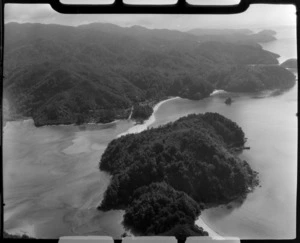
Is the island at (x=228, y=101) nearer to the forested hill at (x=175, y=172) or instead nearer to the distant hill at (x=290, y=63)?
the forested hill at (x=175, y=172)

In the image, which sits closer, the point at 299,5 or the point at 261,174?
the point at 299,5

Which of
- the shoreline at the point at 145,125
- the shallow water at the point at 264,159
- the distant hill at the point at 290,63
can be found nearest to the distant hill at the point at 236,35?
the distant hill at the point at 290,63

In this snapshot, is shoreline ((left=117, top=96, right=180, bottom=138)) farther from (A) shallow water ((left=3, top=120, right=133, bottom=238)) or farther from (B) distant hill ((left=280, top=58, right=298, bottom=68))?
(B) distant hill ((left=280, top=58, right=298, bottom=68))

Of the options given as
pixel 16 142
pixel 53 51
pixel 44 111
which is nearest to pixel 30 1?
pixel 53 51

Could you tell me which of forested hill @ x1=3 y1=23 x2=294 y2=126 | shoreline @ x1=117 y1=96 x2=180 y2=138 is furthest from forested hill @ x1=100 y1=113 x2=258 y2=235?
forested hill @ x1=3 y1=23 x2=294 y2=126

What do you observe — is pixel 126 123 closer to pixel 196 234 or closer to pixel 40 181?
pixel 40 181

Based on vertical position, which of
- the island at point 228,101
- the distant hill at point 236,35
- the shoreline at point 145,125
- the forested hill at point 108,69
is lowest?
the shoreline at point 145,125
